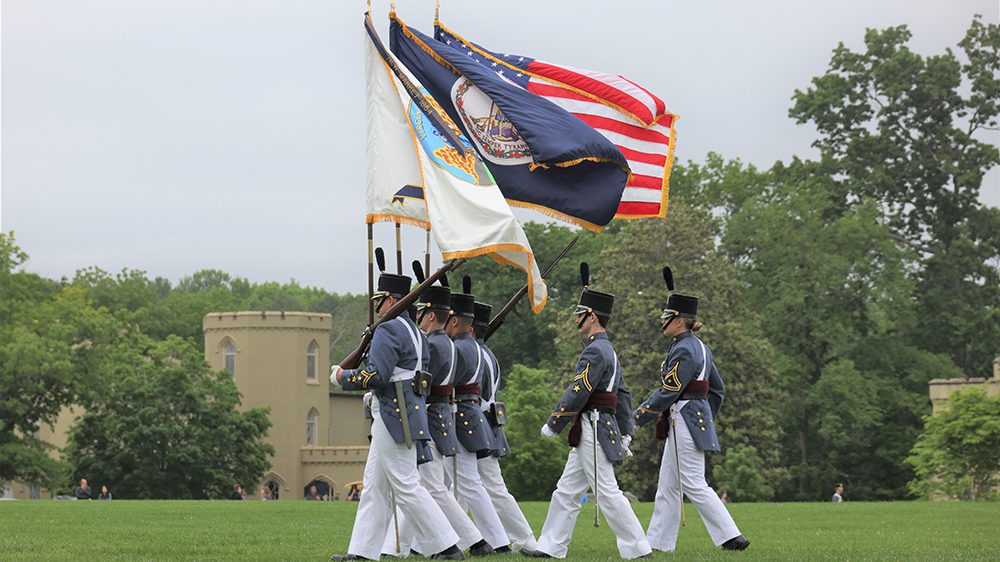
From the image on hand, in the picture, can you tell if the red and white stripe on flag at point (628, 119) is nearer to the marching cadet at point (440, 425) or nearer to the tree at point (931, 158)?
the marching cadet at point (440, 425)

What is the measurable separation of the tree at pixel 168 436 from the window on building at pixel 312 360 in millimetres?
8493

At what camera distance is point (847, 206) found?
62344 millimetres

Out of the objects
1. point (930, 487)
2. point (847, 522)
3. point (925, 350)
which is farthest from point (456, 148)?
point (925, 350)

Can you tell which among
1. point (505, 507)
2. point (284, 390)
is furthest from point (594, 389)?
point (284, 390)

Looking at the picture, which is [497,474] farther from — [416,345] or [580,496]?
[416,345]

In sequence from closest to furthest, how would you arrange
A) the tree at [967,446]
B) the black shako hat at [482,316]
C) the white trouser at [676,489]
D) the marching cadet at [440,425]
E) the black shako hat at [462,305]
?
the marching cadet at [440,425]
the white trouser at [676,489]
the black shako hat at [462,305]
the black shako hat at [482,316]
the tree at [967,446]

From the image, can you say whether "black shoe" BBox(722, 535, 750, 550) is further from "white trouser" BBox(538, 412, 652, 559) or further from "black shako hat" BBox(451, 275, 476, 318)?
"black shako hat" BBox(451, 275, 476, 318)

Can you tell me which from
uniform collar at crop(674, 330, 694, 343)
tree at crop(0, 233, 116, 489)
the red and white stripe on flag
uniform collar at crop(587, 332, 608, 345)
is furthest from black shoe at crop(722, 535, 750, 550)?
tree at crop(0, 233, 116, 489)

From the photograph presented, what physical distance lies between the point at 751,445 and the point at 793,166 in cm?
1899

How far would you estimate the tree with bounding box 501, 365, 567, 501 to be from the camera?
48.7 meters

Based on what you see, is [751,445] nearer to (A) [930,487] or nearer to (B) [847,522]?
(A) [930,487]

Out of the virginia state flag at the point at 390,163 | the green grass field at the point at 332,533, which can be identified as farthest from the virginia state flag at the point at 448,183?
the green grass field at the point at 332,533

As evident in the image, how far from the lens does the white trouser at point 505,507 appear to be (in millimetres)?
14391

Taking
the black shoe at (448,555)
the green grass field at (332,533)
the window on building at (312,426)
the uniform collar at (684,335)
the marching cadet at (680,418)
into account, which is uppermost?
the window on building at (312,426)
